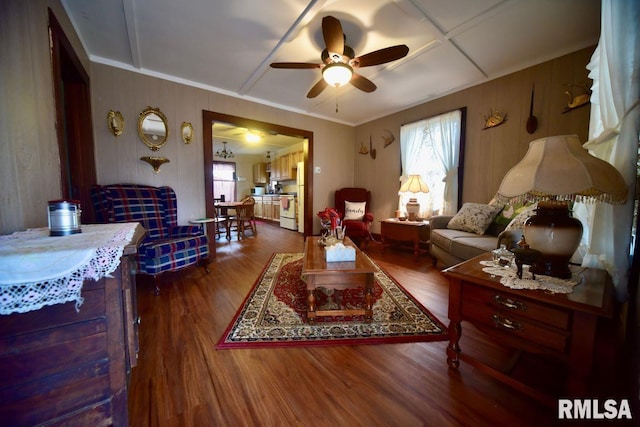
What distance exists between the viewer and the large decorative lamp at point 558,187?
877mm

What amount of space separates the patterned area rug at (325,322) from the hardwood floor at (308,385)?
71mm

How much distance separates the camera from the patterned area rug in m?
1.42

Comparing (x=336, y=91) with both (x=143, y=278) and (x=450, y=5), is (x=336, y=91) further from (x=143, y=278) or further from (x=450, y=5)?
(x=143, y=278)

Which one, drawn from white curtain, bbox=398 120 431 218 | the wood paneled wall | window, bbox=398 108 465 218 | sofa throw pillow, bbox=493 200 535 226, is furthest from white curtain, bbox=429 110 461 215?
sofa throw pillow, bbox=493 200 535 226

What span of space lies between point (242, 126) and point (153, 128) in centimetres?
117

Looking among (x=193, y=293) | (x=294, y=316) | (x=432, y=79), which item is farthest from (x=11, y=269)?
(x=432, y=79)

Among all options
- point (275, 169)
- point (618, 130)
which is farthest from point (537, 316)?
point (275, 169)

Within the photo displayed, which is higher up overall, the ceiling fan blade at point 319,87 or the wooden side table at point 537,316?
the ceiling fan blade at point 319,87

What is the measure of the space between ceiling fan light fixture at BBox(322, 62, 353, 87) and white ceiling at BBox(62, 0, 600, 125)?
37 cm

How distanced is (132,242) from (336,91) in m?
3.24

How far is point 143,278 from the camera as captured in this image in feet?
8.28

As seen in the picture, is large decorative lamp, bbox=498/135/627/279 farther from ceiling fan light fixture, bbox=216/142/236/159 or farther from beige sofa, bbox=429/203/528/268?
ceiling fan light fixture, bbox=216/142/236/159

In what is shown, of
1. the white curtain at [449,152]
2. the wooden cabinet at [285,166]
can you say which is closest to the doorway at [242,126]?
the wooden cabinet at [285,166]

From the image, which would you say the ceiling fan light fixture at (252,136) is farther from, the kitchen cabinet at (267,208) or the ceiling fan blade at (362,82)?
the ceiling fan blade at (362,82)
